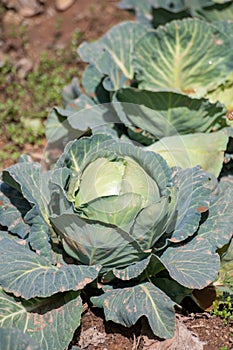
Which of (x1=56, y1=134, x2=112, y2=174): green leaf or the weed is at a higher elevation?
(x1=56, y1=134, x2=112, y2=174): green leaf

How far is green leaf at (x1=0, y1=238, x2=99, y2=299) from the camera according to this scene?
3027 millimetres

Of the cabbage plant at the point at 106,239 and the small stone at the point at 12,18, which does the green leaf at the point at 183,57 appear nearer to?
the cabbage plant at the point at 106,239

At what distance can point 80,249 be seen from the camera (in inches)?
126

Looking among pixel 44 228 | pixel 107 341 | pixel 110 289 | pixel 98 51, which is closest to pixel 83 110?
pixel 98 51

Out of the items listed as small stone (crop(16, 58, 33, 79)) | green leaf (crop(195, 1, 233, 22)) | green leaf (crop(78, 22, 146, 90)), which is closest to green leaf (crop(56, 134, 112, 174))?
green leaf (crop(78, 22, 146, 90))

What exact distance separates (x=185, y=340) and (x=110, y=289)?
503 millimetres

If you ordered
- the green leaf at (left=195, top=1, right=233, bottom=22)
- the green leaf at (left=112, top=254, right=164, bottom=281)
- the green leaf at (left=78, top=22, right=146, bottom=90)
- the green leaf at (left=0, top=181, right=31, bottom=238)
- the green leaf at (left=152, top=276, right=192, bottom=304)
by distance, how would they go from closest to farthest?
1. the green leaf at (left=112, top=254, right=164, bottom=281)
2. the green leaf at (left=152, top=276, right=192, bottom=304)
3. the green leaf at (left=0, top=181, right=31, bottom=238)
4. the green leaf at (left=78, top=22, right=146, bottom=90)
5. the green leaf at (left=195, top=1, right=233, bottom=22)

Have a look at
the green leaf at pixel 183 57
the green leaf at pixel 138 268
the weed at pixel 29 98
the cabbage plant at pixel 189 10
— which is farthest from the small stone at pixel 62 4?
the green leaf at pixel 138 268

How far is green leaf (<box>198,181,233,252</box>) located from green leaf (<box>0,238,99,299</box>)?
2.31 ft

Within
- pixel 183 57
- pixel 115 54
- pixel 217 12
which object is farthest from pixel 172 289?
pixel 217 12

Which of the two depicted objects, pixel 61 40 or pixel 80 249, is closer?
pixel 80 249

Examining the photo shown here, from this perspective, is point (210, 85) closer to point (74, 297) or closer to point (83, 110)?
point (83, 110)

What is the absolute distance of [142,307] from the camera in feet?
10.0

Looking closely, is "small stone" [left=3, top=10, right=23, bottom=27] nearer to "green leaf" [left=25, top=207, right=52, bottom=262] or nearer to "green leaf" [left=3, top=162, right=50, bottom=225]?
"green leaf" [left=3, top=162, right=50, bottom=225]
